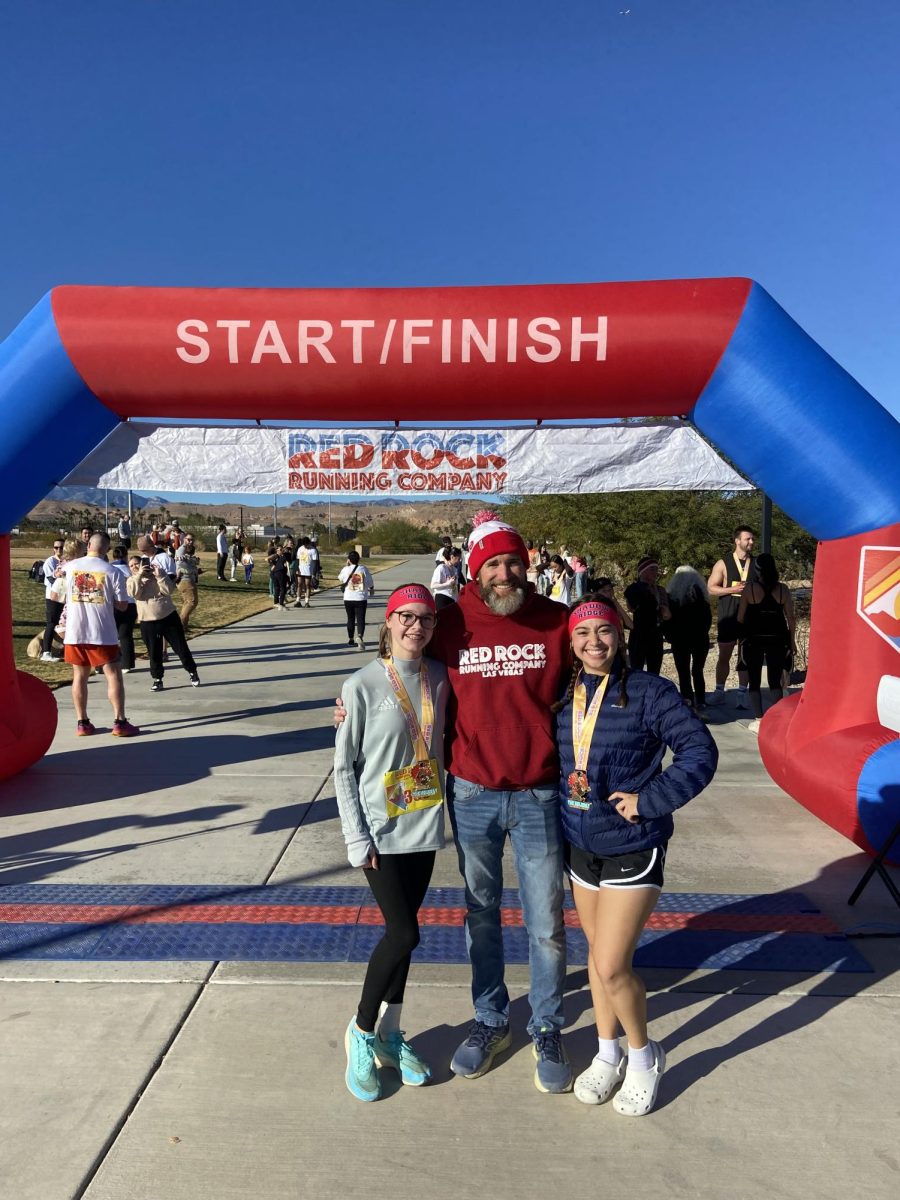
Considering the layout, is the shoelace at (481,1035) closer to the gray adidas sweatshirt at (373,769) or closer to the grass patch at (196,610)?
the gray adidas sweatshirt at (373,769)

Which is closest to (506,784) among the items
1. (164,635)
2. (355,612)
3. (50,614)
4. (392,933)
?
(392,933)

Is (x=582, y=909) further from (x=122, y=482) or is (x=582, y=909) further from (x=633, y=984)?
(x=122, y=482)

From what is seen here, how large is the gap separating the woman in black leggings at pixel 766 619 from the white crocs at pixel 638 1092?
5014mm

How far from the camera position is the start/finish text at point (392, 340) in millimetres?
Result: 5125

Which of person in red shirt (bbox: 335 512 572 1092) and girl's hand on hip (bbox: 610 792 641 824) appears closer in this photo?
girl's hand on hip (bbox: 610 792 641 824)

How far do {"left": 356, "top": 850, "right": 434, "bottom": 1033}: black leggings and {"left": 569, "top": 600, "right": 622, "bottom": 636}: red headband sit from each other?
919 millimetres

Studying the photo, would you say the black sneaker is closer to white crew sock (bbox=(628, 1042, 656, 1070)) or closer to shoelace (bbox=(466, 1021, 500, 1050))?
shoelace (bbox=(466, 1021, 500, 1050))

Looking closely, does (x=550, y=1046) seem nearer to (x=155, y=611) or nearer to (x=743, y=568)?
(x=743, y=568)

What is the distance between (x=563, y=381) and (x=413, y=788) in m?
3.22

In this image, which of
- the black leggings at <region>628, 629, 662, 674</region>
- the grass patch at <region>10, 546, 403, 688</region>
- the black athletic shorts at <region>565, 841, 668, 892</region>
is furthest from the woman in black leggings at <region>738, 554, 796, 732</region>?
the grass patch at <region>10, 546, 403, 688</region>

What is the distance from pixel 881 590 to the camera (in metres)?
4.92

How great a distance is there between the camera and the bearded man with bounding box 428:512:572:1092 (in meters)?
2.82

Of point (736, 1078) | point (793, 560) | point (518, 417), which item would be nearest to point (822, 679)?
point (518, 417)

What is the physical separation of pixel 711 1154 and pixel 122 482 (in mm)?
5599
